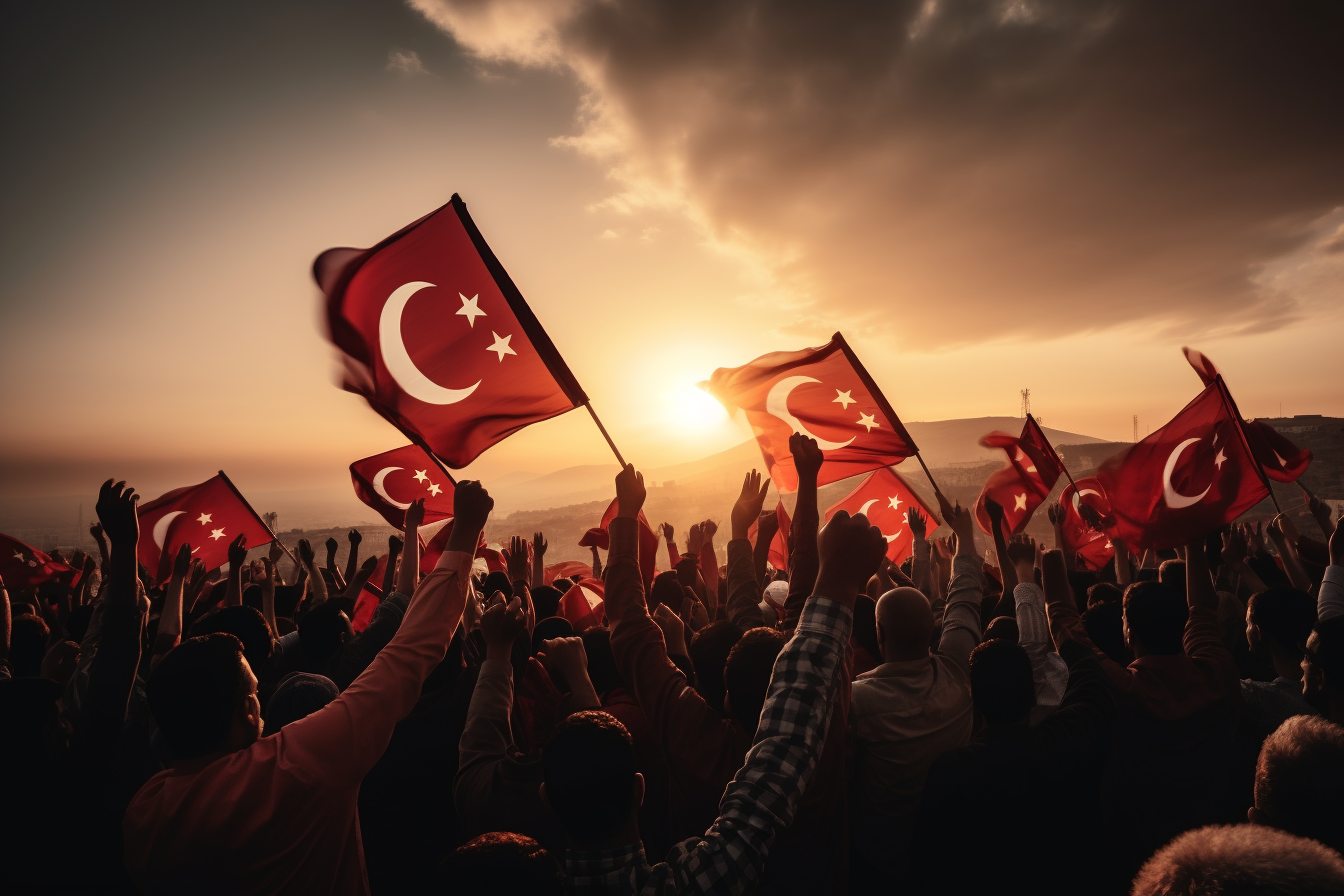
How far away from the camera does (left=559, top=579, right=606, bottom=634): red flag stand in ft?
22.5

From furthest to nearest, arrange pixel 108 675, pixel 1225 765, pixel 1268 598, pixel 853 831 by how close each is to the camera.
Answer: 1. pixel 1268 598
2. pixel 1225 765
3. pixel 853 831
4. pixel 108 675

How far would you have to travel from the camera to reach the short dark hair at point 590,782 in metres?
1.76

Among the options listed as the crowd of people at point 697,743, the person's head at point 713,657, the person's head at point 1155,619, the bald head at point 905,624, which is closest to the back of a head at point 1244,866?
the crowd of people at point 697,743

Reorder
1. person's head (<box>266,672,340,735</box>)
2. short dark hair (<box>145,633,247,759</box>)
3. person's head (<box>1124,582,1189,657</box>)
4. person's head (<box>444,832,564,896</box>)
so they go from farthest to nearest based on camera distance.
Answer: person's head (<box>1124,582,1189,657</box>)
person's head (<box>266,672,340,735</box>)
short dark hair (<box>145,633,247,759</box>)
person's head (<box>444,832,564,896</box>)

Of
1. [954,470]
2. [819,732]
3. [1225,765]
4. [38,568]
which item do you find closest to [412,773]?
[819,732]

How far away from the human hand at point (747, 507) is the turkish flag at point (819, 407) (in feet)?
7.15

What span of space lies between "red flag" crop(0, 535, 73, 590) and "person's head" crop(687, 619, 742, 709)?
10.3 metres

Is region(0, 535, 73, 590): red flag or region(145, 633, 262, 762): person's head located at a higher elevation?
region(0, 535, 73, 590): red flag

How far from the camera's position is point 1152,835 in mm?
3252

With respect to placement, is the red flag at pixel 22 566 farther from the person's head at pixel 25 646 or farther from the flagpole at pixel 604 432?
the flagpole at pixel 604 432

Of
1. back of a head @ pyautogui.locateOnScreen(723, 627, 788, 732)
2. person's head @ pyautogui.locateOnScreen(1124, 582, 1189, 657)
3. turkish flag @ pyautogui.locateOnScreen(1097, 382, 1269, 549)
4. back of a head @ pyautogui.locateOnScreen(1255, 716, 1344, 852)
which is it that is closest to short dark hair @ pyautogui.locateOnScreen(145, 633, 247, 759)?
back of a head @ pyautogui.locateOnScreen(723, 627, 788, 732)

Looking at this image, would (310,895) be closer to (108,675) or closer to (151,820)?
(151,820)

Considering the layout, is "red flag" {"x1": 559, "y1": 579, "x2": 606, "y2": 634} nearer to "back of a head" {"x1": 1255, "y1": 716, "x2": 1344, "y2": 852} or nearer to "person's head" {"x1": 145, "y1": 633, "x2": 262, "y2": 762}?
"person's head" {"x1": 145, "y1": 633, "x2": 262, "y2": 762}

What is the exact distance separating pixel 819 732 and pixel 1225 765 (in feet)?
9.43
